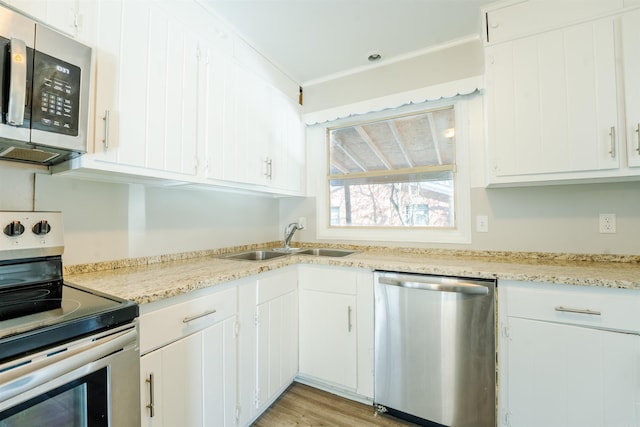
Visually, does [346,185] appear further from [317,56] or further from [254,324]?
[254,324]

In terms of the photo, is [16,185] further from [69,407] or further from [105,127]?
[69,407]

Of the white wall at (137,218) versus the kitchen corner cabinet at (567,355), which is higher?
the white wall at (137,218)

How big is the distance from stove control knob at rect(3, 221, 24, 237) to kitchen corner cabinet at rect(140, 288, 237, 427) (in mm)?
566

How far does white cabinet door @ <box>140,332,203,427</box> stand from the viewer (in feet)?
3.44

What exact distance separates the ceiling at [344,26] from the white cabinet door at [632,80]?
716 millimetres

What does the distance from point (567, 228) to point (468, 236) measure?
564 millimetres

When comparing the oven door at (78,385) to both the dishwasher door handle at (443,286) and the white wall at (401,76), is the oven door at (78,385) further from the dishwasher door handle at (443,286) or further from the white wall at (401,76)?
the white wall at (401,76)

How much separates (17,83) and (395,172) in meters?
2.20

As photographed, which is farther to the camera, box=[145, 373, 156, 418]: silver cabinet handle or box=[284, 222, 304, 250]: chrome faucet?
box=[284, 222, 304, 250]: chrome faucet

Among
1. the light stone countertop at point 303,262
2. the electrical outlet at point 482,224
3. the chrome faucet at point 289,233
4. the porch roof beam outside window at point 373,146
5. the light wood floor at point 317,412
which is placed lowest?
the light wood floor at point 317,412

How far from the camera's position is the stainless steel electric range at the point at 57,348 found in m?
0.65

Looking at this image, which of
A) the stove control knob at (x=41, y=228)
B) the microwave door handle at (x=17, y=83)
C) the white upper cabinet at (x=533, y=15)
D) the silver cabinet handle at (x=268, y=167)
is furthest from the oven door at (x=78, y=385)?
the white upper cabinet at (x=533, y=15)

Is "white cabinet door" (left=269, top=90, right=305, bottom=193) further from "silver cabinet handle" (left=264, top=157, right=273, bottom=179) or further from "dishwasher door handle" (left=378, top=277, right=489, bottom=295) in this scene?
"dishwasher door handle" (left=378, top=277, right=489, bottom=295)

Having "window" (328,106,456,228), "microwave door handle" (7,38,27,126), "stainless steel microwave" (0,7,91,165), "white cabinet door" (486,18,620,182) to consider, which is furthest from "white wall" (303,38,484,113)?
"microwave door handle" (7,38,27,126)
